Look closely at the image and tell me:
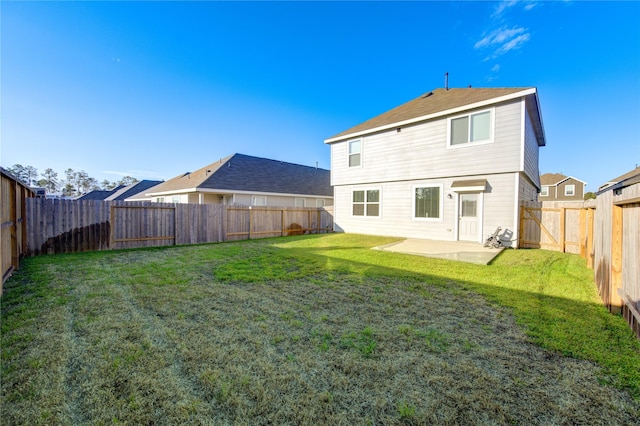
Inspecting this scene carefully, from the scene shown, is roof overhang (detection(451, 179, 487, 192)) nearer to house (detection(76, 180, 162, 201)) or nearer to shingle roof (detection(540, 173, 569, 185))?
house (detection(76, 180, 162, 201))

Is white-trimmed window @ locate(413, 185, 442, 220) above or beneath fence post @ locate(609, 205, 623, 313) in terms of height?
above

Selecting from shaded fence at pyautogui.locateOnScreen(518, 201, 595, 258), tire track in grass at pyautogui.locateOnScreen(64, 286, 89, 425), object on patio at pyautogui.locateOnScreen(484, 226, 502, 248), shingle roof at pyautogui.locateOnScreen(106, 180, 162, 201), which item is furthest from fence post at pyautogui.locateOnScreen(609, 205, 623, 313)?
shingle roof at pyautogui.locateOnScreen(106, 180, 162, 201)

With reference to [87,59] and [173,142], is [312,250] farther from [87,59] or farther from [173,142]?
[173,142]

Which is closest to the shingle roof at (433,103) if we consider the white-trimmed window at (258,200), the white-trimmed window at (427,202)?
the white-trimmed window at (427,202)

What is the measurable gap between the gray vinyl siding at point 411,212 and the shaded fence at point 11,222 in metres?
11.6

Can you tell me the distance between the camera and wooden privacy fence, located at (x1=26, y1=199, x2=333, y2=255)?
777 cm

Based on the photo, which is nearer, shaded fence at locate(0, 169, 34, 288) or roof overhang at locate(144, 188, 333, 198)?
shaded fence at locate(0, 169, 34, 288)

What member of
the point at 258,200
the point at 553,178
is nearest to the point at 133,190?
the point at 258,200

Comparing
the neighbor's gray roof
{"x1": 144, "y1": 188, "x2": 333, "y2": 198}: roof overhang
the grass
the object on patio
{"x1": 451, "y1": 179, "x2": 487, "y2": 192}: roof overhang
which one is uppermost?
the neighbor's gray roof

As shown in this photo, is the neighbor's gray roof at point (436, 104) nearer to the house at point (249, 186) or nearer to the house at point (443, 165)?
the house at point (443, 165)

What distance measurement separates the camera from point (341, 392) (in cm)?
191

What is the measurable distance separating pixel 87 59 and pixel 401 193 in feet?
45.9

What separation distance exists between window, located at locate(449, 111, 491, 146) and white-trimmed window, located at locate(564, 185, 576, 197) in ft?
123

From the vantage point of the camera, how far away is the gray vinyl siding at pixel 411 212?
899 cm
